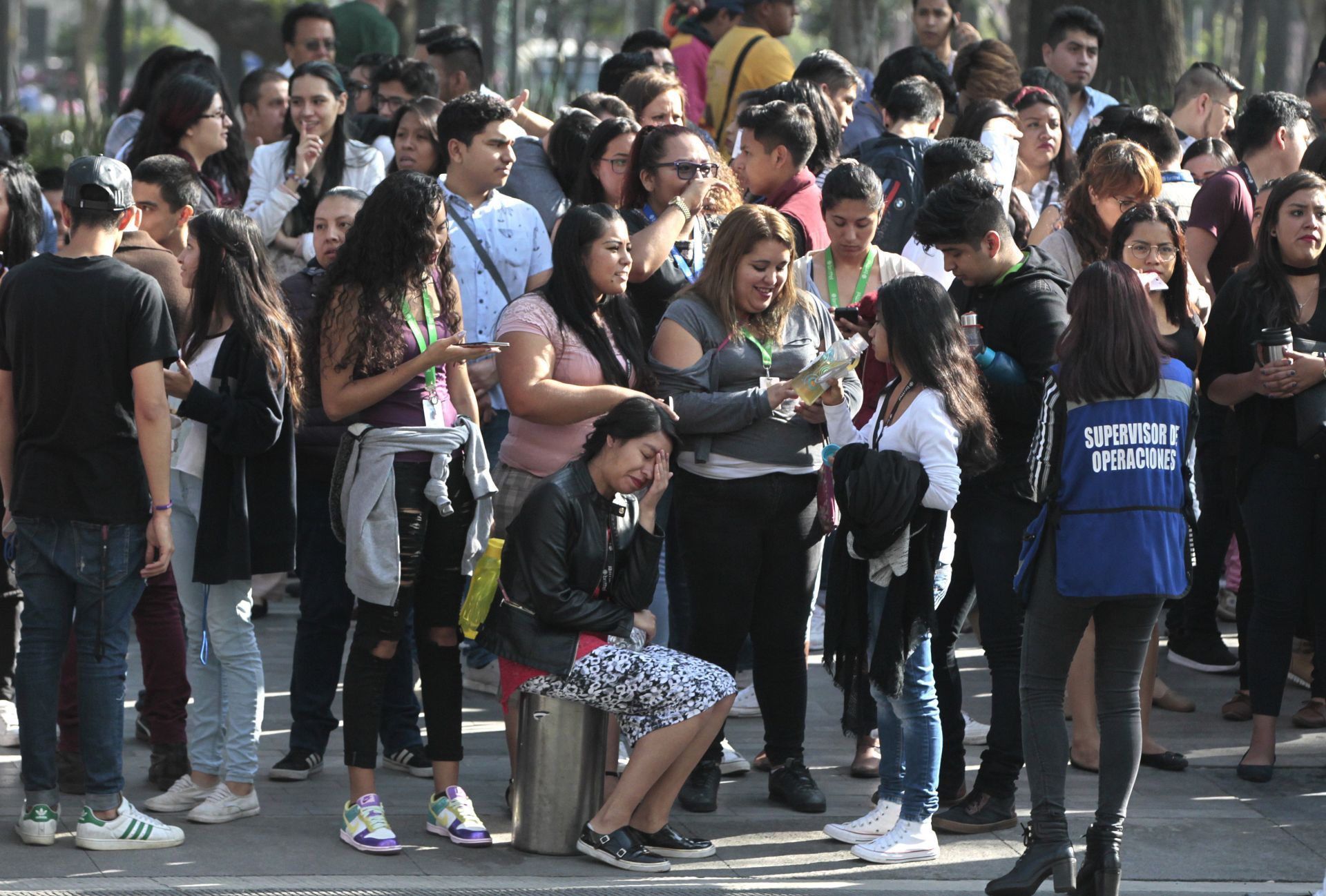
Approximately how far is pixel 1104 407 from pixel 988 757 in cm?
140

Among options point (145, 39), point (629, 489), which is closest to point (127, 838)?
Result: point (629, 489)

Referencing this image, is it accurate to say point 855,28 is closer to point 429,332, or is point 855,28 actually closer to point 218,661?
point 429,332

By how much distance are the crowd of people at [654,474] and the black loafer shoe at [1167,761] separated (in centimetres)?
5

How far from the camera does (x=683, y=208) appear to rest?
640 cm

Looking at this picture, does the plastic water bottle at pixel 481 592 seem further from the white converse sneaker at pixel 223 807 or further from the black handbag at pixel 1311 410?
the black handbag at pixel 1311 410

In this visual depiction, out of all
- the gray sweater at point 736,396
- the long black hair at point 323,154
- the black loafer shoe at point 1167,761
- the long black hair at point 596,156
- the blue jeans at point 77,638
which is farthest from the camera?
the long black hair at point 323,154

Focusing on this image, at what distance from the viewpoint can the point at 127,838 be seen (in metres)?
5.34

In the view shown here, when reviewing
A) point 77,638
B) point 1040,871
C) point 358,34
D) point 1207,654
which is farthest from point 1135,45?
point 77,638

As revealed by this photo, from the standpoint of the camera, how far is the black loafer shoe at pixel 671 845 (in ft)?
18.0

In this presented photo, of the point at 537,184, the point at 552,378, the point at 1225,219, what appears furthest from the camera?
the point at 537,184

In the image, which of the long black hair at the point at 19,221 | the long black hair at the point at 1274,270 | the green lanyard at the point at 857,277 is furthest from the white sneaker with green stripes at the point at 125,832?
the long black hair at the point at 1274,270

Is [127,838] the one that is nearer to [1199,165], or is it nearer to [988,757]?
[988,757]

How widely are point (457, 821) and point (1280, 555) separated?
3.19 metres

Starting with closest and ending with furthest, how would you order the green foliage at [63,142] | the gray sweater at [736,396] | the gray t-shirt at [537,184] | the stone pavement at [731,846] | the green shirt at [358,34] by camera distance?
the stone pavement at [731,846] < the gray sweater at [736,396] < the gray t-shirt at [537,184] < the green foliage at [63,142] < the green shirt at [358,34]
